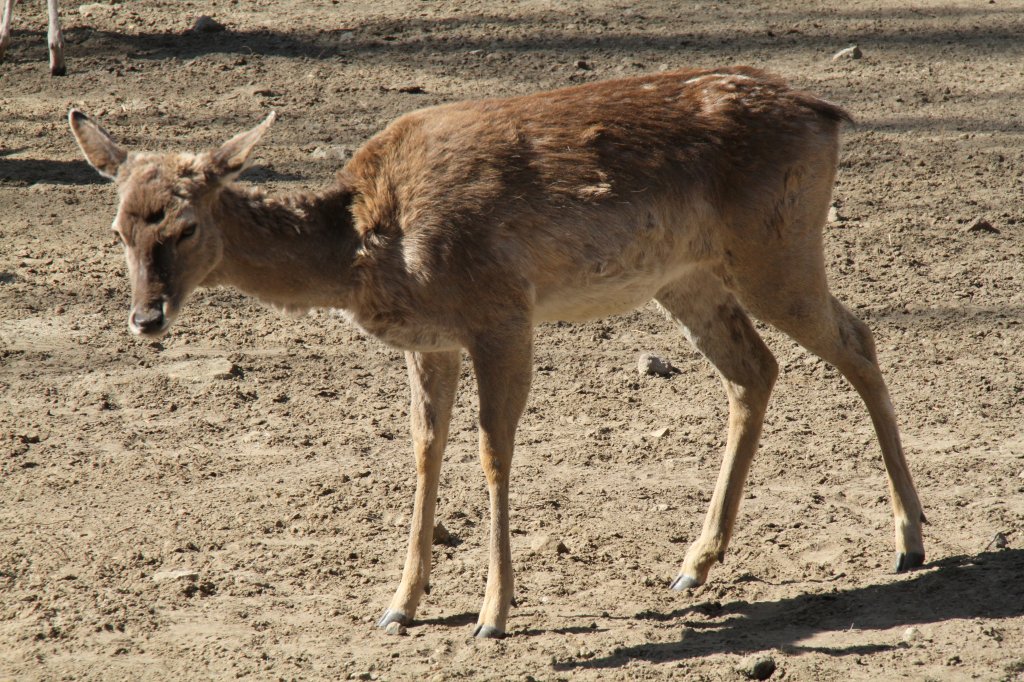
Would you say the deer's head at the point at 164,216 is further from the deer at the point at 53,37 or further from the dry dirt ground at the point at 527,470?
the deer at the point at 53,37

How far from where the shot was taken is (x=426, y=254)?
5176 mm

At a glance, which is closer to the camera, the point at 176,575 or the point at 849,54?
the point at 176,575

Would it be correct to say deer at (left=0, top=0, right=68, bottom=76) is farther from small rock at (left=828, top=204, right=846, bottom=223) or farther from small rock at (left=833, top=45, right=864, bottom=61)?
small rock at (left=828, top=204, right=846, bottom=223)

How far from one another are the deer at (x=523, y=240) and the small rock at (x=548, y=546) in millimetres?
526

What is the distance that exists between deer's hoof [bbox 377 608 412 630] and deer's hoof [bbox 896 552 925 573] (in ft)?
7.08

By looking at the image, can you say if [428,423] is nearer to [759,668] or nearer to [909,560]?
[759,668]

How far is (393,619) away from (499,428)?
94 centimetres

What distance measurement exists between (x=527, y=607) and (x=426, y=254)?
1600 millimetres

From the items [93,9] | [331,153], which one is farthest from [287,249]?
[93,9]

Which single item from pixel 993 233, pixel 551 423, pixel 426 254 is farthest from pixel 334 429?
pixel 993 233

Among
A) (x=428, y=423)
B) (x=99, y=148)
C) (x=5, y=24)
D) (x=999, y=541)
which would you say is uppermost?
(x=99, y=148)

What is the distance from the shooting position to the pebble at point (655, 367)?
7.57 m

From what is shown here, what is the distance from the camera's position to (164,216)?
491cm

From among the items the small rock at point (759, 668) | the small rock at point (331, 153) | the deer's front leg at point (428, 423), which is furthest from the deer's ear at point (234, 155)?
the small rock at point (331, 153)
